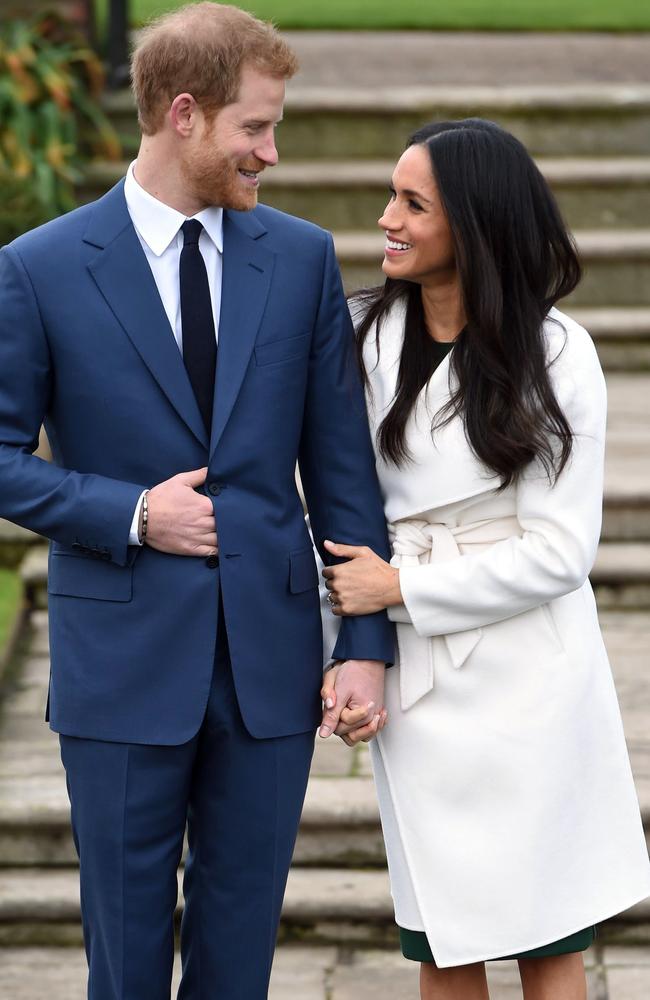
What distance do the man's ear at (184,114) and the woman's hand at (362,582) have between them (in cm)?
69

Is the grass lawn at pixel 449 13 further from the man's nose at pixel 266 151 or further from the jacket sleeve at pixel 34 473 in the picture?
the jacket sleeve at pixel 34 473

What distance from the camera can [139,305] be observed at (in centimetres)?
231

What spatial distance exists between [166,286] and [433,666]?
752mm

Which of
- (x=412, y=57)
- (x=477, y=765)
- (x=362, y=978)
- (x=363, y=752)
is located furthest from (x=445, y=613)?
(x=412, y=57)

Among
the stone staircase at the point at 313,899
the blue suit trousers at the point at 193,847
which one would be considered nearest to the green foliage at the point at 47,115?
the stone staircase at the point at 313,899

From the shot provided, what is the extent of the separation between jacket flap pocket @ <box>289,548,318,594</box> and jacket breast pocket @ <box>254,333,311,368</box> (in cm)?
31

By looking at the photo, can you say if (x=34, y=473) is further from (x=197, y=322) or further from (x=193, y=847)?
(x=193, y=847)

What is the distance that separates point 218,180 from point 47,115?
3923 millimetres

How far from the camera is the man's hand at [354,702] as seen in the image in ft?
7.97

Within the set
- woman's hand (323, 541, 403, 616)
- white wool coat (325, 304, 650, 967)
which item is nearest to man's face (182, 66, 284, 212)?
white wool coat (325, 304, 650, 967)

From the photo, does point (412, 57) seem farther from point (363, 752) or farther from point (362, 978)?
point (362, 978)

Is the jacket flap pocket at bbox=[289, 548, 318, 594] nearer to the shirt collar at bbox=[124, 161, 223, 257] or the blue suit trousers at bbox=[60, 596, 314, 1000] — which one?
the blue suit trousers at bbox=[60, 596, 314, 1000]

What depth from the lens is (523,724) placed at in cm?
246

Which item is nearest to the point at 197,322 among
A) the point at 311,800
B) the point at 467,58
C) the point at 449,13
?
the point at 311,800
